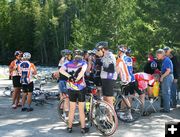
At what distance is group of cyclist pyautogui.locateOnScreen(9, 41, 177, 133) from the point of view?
26.8 feet

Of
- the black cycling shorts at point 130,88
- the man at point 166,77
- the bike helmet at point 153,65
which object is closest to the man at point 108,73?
the black cycling shorts at point 130,88

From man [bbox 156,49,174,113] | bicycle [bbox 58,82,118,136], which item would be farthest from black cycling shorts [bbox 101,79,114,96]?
man [bbox 156,49,174,113]

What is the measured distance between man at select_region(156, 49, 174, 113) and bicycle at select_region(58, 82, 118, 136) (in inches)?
106

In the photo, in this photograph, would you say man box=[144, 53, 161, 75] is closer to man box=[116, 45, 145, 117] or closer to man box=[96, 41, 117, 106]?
man box=[116, 45, 145, 117]

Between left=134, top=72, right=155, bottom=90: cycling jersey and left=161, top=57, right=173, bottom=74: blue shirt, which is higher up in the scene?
left=161, top=57, right=173, bottom=74: blue shirt

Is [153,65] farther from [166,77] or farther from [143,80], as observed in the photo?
→ [143,80]

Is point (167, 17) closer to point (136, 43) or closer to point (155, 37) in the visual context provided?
point (155, 37)

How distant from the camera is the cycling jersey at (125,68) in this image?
30.9ft

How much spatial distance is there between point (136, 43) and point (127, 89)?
9412 millimetres

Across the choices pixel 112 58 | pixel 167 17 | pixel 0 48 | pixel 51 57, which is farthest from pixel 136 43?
pixel 0 48

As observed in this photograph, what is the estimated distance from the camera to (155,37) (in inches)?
660

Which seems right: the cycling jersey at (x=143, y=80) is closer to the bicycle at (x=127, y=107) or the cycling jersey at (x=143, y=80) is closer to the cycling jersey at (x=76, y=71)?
the bicycle at (x=127, y=107)

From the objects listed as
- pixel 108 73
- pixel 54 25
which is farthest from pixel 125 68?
pixel 54 25

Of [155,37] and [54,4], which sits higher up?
[54,4]
